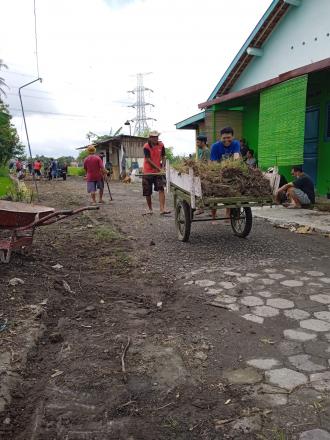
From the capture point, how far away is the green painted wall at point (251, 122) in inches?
531

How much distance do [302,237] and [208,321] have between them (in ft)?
12.9

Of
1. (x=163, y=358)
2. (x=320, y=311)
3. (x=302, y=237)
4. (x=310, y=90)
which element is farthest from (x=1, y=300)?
(x=310, y=90)

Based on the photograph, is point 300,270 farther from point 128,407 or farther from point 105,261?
point 128,407

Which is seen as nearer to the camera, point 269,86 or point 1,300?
point 1,300

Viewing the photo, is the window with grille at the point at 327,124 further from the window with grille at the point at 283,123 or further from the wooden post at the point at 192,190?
the wooden post at the point at 192,190

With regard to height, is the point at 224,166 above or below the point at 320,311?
above

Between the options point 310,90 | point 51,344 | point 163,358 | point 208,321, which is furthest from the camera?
point 310,90

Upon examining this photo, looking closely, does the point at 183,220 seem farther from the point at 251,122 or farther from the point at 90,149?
the point at 251,122

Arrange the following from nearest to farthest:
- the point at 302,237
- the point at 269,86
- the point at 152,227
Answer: the point at 302,237, the point at 152,227, the point at 269,86

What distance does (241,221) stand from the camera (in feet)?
22.1

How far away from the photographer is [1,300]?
3.80 m

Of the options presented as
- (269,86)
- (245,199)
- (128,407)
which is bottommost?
(128,407)

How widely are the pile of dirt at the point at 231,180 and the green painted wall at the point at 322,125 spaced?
17.9 ft

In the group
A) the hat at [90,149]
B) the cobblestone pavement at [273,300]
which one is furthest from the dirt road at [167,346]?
the hat at [90,149]
